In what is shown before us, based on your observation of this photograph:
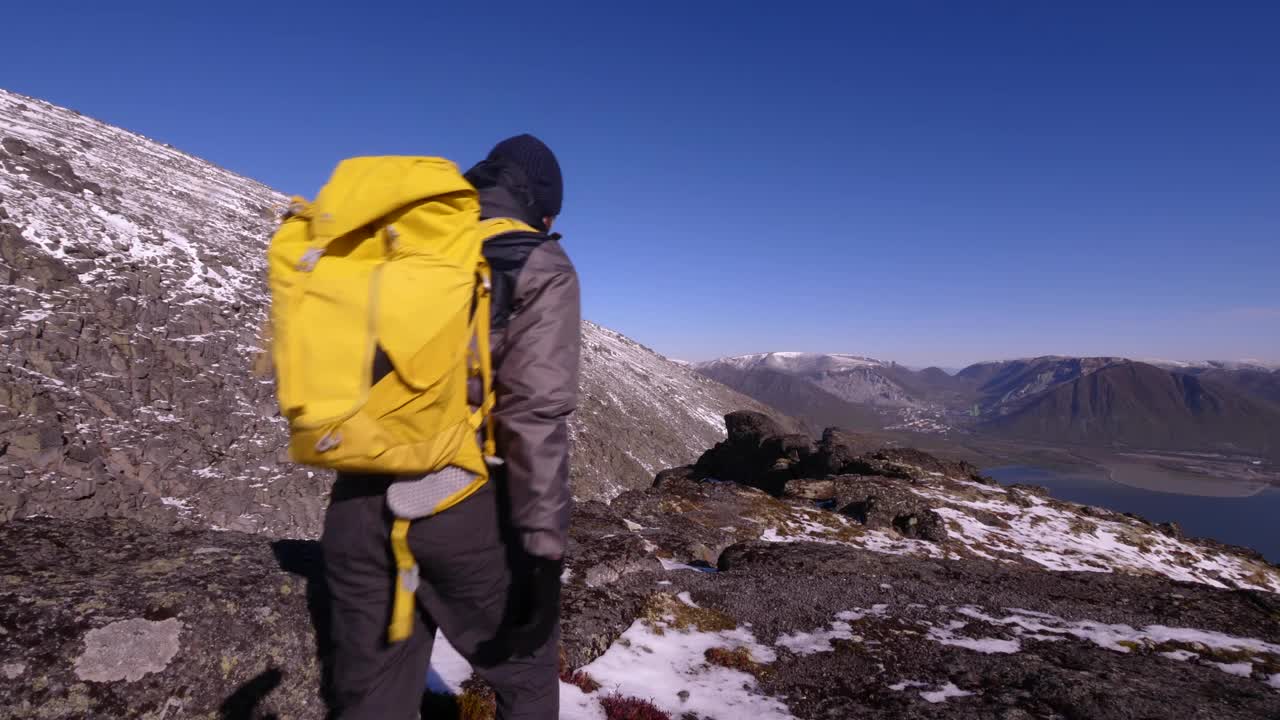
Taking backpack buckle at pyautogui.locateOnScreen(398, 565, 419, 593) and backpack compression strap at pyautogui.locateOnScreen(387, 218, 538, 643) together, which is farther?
backpack buckle at pyautogui.locateOnScreen(398, 565, 419, 593)

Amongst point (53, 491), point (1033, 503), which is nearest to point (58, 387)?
point (53, 491)

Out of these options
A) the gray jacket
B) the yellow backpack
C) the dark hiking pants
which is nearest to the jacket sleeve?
the gray jacket

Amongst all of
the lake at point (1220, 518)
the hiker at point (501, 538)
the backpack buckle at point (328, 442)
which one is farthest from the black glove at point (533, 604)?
the lake at point (1220, 518)

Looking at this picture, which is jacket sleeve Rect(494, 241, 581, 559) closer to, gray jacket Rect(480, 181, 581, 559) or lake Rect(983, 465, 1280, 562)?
gray jacket Rect(480, 181, 581, 559)

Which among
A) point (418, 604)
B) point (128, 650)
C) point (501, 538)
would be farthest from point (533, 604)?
point (128, 650)

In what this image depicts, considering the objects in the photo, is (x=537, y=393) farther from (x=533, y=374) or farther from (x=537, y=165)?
(x=537, y=165)

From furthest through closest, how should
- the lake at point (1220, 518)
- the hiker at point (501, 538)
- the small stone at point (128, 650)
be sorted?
the lake at point (1220, 518)
the small stone at point (128, 650)
the hiker at point (501, 538)

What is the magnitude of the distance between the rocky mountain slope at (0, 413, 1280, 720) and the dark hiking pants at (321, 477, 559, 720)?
2.21 metres

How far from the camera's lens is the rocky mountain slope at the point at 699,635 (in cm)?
409

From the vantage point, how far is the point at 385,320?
2264 mm

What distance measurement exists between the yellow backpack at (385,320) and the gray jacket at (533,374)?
13cm

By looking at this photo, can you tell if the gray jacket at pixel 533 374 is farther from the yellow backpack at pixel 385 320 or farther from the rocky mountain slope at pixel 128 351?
the rocky mountain slope at pixel 128 351

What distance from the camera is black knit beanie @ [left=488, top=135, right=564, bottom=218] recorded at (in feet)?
10.9

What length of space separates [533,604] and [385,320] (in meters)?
1.76
